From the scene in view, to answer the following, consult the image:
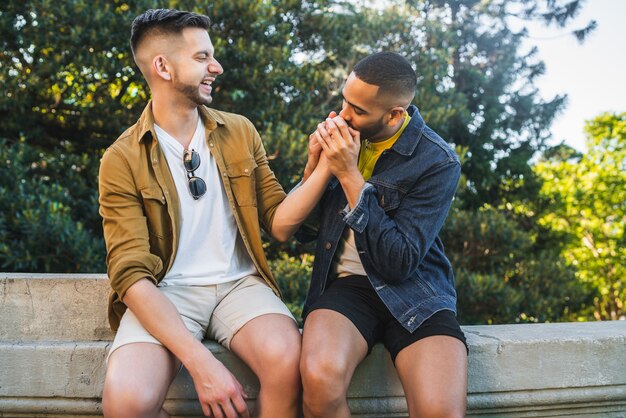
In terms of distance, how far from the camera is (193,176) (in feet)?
8.67

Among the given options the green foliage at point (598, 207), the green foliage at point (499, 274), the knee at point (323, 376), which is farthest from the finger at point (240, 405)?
the green foliage at point (598, 207)

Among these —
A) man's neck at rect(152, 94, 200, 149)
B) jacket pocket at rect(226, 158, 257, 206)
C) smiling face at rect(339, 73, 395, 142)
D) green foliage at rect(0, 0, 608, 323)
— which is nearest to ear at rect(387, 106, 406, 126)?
smiling face at rect(339, 73, 395, 142)

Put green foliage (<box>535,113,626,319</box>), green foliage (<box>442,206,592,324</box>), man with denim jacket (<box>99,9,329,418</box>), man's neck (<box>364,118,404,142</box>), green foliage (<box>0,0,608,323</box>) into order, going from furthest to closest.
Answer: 1. green foliage (<box>535,113,626,319</box>)
2. green foliage (<box>442,206,592,324</box>)
3. green foliage (<box>0,0,608,323</box>)
4. man's neck (<box>364,118,404,142</box>)
5. man with denim jacket (<box>99,9,329,418</box>)

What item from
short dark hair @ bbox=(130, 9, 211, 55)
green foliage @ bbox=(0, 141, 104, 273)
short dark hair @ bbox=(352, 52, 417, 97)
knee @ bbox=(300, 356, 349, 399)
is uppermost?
short dark hair @ bbox=(130, 9, 211, 55)

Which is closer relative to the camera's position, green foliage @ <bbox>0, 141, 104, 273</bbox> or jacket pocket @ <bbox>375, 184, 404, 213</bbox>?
jacket pocket @ <bbox>375, 184, 404, 213</bbox>

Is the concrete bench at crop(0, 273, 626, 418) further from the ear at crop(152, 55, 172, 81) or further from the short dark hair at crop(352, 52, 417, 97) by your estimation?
the short dark hair at crop(352, 52, 417, 97)

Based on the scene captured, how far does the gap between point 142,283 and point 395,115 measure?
3.74 feet

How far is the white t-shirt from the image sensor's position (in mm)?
2596

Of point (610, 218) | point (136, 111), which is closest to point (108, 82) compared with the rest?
point (136, 111)

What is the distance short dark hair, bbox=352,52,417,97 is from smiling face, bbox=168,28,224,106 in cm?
58

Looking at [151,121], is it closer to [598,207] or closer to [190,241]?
[190,241]

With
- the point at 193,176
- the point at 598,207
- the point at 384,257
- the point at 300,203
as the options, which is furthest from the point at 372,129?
the point at 598,207

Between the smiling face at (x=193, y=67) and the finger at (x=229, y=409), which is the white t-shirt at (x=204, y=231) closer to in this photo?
the smiling face at (x=193, y=67)

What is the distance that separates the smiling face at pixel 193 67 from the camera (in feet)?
8.87
